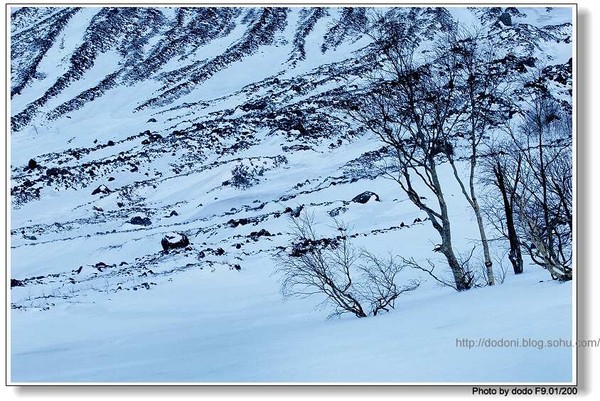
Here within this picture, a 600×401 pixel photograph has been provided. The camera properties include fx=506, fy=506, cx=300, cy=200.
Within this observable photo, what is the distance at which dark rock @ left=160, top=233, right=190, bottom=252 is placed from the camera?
1870 centimetres

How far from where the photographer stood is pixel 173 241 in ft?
61.7

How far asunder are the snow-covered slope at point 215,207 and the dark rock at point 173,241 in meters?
0.45

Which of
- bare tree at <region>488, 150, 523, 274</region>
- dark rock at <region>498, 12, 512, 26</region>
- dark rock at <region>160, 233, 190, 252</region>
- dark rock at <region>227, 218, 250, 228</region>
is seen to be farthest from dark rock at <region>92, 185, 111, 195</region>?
dark rock at <region>498, 12, 512, 26</region>

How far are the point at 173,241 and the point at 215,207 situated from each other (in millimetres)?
7138

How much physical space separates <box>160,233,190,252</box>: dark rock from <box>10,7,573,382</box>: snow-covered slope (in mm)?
454

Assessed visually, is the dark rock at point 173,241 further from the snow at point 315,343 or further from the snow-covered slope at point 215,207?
the snow at point 315,343

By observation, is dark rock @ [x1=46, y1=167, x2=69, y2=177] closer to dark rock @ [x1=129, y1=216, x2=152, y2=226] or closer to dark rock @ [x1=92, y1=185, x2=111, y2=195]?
dark rock @ [x1=92, y1=185, x2=111, y2=195]

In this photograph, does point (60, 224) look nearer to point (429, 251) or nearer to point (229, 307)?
point (229, 307)

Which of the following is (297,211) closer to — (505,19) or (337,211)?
(337,211)

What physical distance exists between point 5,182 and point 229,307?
536 centimetres

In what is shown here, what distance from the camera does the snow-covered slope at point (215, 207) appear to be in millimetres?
6461

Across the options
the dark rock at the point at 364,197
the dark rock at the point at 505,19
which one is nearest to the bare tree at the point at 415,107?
the dark rock at the point at 364,197

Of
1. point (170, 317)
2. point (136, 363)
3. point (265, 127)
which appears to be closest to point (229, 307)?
point (170, 317)

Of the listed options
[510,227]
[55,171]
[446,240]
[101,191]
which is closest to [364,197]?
[510,227]
